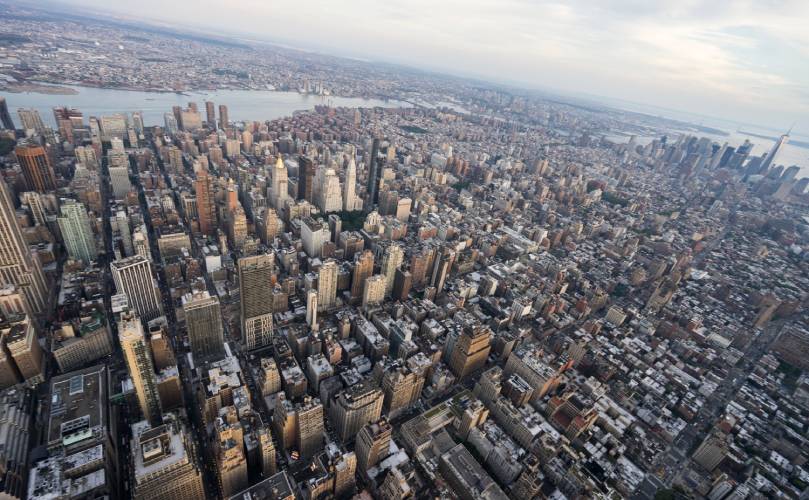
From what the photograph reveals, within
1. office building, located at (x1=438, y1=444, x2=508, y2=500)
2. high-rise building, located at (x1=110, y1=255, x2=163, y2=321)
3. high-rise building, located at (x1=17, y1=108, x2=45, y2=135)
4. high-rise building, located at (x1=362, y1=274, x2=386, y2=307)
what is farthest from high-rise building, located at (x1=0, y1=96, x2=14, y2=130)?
office building, located at (x1=438, y1=444, x2=508, y2=500)

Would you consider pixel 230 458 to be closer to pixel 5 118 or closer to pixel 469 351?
pixel 469 351

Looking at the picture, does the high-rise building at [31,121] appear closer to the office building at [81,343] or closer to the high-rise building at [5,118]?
the high-rise building at [5,118]

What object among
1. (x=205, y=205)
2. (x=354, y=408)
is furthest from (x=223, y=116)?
(x=354, y=408)

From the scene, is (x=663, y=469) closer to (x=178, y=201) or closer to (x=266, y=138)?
(x=178, y=201)

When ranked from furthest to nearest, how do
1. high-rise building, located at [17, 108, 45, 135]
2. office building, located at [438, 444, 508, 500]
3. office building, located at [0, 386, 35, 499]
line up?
high-rise building, located at [17, 108, 45, 135] → office building, located at [438, 444, 508, 500] → office building, located at [0, 386, 35, 499]

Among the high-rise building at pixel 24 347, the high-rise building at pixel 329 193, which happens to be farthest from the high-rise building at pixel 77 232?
the high-rise building at pixel 329 193

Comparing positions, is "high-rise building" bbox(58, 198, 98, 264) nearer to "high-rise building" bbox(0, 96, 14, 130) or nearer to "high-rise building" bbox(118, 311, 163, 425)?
"high-rise building" bbox(118, 311, 163, 425)
